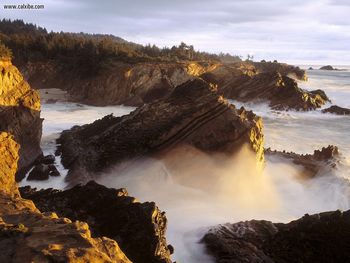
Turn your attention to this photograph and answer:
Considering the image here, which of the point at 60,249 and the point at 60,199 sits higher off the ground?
the point at 60,249

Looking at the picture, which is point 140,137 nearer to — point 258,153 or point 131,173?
point 131,173

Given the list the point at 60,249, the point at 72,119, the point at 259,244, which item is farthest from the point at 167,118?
the point at 72,119

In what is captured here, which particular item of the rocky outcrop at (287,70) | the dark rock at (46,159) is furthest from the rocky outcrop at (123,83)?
the rocky outcrop at (287,70)

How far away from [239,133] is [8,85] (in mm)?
7461

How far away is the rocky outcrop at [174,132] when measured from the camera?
40.1ft

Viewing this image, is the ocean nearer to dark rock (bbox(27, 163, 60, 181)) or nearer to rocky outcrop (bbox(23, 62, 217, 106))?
dark rock (bbox(27, 163, 60, 181))

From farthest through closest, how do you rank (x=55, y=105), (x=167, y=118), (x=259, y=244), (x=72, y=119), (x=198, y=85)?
1. (x=55, y=105)
2. (x=72, y=119)
3. (x=198, y=85)
4. (x=167, y=118)
5. (x=259, y=244)

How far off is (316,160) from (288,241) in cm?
858

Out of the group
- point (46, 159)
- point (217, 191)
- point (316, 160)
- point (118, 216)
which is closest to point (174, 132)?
point (217, 191)

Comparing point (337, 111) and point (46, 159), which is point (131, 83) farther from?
point (46, 159)

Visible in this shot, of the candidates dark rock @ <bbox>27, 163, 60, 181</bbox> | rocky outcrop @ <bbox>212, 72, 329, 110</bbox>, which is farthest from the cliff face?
dark rock @ <bbox>27, 163, 60, 181</bbox>

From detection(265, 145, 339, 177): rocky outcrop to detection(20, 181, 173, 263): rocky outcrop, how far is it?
8420 mm

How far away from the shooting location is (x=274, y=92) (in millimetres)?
36125

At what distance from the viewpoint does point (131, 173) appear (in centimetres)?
1234
